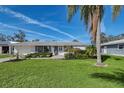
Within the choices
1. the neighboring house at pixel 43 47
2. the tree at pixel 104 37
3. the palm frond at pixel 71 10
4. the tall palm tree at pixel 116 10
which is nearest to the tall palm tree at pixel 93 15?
the palm frond at pixel 71 10

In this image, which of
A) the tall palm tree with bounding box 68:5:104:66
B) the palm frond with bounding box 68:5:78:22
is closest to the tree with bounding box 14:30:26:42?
the tall palm tree with bounding box 68:5:104:66

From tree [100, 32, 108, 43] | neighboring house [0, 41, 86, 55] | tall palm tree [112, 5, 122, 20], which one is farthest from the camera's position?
tree [100, 32, 108, 43]

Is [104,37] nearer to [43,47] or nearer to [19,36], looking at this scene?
[19,36]

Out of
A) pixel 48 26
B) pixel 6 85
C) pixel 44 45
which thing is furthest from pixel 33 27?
pixel 6 85

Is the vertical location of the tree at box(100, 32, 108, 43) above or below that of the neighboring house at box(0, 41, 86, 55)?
above

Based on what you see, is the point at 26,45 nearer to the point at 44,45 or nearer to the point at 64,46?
the point at 44,45

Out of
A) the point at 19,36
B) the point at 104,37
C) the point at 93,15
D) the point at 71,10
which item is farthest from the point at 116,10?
the point at 104,37

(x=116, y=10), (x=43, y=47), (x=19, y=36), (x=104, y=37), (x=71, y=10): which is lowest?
(x=43, y=47)

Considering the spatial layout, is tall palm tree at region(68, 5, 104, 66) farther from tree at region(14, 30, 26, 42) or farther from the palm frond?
tree at region(14, 30, 26, 42)

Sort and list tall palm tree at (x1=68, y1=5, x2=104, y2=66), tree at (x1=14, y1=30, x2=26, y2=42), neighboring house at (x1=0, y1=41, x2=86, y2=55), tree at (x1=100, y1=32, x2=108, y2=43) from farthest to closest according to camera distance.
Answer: tree at (x1=100, y1=32, x2=108, y2=43), tree at (x1=14, y1=30, x2=26, y2=42), neighboring house at (x1=0, y1=41, x2=86, y2=55), tall palm tree at (x1=68, y1=5, x2=104, y2=66)

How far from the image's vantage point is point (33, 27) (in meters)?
48.7

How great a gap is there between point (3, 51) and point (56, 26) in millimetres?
12165

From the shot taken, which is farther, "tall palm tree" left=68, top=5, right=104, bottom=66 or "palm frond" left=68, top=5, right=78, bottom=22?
"tall palm tree" left=68, top=5, right=104, bottom=66

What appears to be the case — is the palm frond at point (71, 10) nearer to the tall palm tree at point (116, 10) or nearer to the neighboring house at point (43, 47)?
the tall palm tree at point (116, 10)
